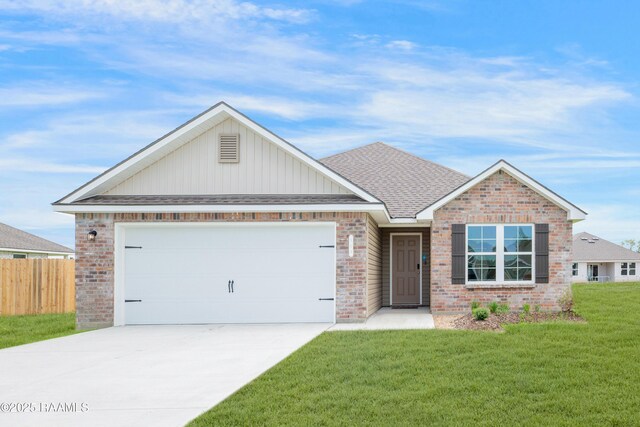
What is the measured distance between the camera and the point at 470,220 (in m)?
16.7

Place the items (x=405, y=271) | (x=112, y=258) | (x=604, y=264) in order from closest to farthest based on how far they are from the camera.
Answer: (x=112, y=258), (x=405, y=271), (x=604, y=264)

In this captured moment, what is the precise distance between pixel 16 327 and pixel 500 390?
44.5 feet

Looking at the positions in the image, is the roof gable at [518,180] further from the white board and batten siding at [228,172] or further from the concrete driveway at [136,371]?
the concrete driveway at [136,371]

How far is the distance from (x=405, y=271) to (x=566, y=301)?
4.99 m

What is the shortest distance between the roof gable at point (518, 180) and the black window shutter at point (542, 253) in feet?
2.35

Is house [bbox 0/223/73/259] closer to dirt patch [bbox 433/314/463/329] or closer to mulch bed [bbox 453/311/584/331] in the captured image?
dirt patch [bbox 433/314/463/329]

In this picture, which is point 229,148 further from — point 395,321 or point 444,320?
point 444,320

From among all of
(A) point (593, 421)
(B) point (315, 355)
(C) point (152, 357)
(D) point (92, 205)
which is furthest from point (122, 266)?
(A) point (593, 421)

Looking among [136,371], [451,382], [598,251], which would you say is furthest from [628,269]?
[136,371]

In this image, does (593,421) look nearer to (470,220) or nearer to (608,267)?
(470,220)

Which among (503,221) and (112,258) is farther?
(503,221)

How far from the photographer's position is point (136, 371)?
9102 mm

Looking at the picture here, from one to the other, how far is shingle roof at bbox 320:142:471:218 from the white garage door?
11.9 ft

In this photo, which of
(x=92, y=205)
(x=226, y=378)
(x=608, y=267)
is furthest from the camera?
(x=608, y=267)
